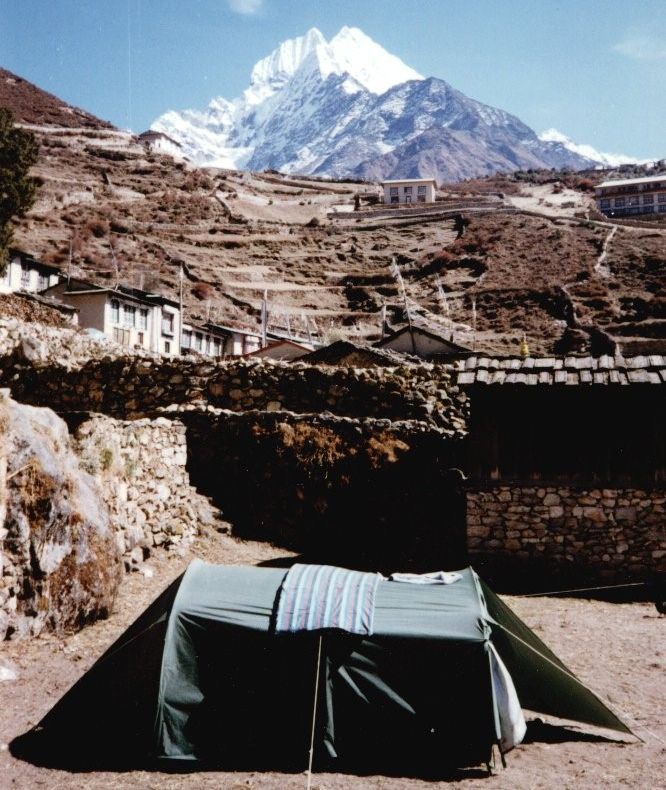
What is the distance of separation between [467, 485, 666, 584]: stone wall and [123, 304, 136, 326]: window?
1455 inches

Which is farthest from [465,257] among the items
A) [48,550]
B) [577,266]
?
[48,550]

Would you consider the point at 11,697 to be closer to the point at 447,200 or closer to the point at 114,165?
the point at 447,200

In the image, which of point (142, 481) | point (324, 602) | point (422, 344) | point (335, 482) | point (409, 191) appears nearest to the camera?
point (324, 602)

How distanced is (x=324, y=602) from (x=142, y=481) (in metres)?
7.23

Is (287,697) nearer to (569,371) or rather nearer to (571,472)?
(571,472)

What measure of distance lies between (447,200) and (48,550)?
124m

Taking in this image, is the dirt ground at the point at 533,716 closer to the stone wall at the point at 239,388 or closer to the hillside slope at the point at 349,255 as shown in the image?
the stone wall at the point at 239,388

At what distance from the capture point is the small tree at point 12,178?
113ft

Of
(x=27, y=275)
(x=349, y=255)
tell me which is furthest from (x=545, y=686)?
(x=349, y=255)

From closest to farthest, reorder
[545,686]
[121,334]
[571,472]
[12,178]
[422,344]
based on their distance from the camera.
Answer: [545,686], [571,472], [12,178], [422,344], [121,334]

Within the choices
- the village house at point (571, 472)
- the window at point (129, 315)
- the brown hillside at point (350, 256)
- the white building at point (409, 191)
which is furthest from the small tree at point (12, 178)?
the white building at point (409, 191)

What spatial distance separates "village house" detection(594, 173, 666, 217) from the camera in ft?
398

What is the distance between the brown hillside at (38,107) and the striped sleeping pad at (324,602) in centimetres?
16177

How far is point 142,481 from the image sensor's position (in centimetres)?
1384
